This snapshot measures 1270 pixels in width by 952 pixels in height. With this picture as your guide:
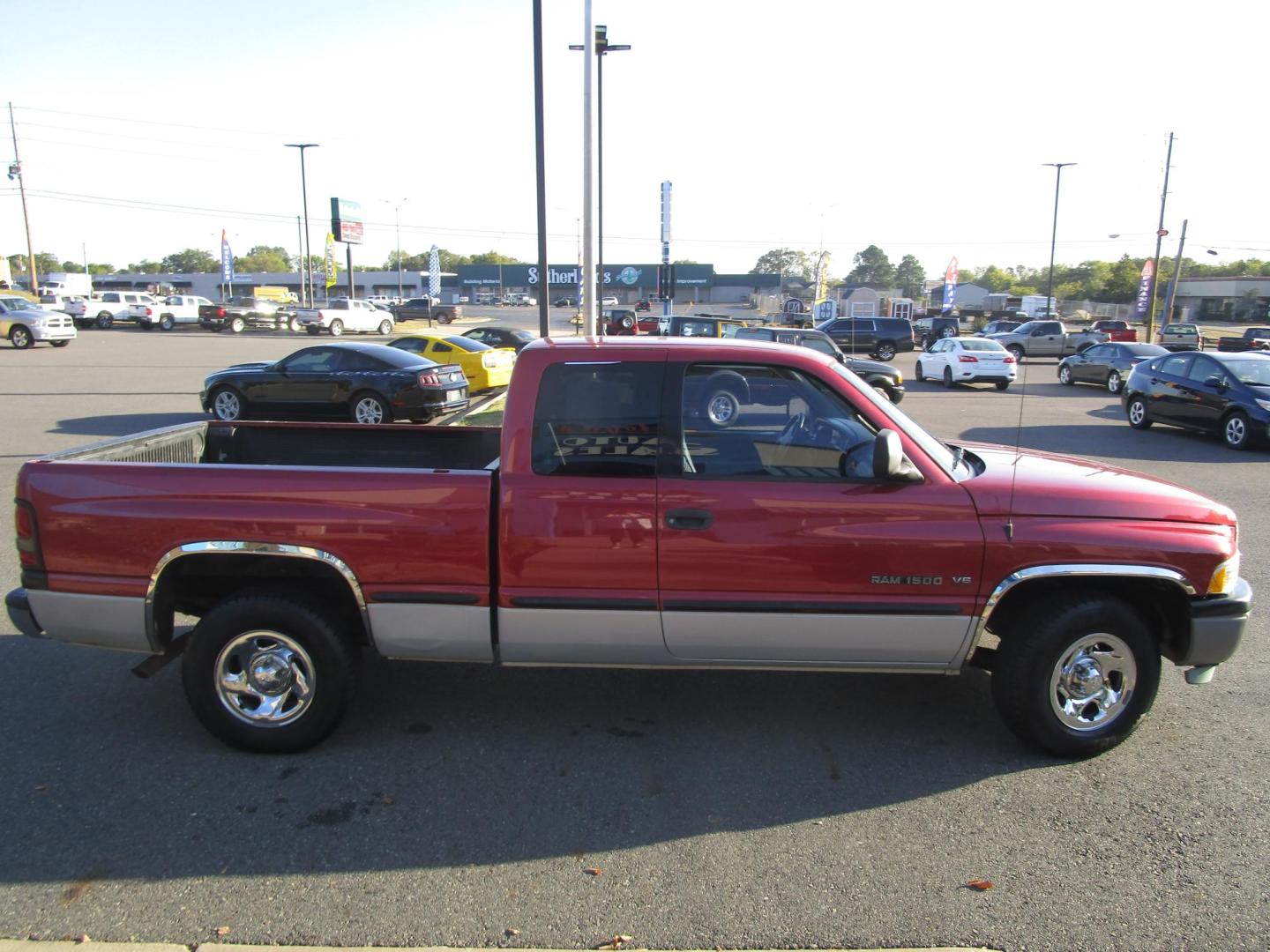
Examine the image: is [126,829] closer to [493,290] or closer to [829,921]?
[829,921]

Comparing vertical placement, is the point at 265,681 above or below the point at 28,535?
below

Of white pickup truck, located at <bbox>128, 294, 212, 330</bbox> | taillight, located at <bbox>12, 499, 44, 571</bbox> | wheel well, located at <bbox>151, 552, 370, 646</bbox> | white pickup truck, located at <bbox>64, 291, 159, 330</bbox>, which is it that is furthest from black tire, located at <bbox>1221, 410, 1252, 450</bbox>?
white pickup truck, located at <bbox>64, 291, 159, 330</bbox>

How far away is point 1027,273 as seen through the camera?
14900 cm

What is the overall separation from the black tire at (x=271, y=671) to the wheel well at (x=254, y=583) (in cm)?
7

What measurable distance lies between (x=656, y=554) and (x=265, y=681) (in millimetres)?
1857

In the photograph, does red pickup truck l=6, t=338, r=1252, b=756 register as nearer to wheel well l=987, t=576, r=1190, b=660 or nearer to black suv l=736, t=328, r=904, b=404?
wheel well l=987, t=576, r=1190, b=660

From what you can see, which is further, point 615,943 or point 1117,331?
point 1117,331

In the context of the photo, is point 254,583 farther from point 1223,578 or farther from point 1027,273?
point 1027,273

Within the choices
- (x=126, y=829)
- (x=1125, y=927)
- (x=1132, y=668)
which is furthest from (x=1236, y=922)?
(x=126, y=829)

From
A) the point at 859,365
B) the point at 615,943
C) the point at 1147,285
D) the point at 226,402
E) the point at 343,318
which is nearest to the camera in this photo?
the point at 615,943

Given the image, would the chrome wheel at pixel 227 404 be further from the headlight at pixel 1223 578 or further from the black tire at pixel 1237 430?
the black tire at pixel 1237 430

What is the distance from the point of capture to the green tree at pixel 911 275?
148500 mm

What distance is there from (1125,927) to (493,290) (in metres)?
126

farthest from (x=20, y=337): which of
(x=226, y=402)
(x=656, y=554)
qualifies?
(x=656, y=554)
